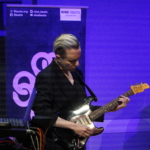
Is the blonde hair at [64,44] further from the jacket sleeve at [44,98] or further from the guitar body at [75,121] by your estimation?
the guitar body at [75,121]

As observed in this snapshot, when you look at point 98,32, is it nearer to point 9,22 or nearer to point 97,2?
point 97,2

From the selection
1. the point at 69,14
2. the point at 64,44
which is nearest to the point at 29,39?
the point at 69,14

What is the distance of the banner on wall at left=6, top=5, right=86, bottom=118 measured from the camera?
7.82ft

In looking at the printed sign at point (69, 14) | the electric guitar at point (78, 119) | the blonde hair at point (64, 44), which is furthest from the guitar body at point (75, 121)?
the printed sign at point (69, 14)

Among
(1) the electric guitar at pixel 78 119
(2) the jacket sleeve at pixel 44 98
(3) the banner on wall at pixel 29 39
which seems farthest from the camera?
(3) the banner on wall at pixel 29 39

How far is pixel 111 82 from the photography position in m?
2.65

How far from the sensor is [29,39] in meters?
2.41

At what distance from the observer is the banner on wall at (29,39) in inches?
93.9

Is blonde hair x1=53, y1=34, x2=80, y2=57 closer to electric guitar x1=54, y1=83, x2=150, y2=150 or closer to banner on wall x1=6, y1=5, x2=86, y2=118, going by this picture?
electric guitar x1=54, y1=83, x2=150, y2=150

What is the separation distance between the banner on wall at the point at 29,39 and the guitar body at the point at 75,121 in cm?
48

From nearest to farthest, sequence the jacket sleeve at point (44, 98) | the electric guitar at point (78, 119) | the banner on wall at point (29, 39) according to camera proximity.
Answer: the jacket sleeve at point (44, 98) < the electric guitar at point (78, 119) < the banner on wall at point (29, 39)

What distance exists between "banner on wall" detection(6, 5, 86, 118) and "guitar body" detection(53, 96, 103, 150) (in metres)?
0.48

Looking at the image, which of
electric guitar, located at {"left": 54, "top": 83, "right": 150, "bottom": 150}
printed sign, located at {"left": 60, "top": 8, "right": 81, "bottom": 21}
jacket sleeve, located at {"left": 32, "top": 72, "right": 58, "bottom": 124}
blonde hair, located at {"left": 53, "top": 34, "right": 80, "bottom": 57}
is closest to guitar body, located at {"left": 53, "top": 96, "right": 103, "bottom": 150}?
electric guitar, located at {"left": 54, "top": 83, "right": 150, "bottom": 150}

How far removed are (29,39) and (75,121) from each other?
771 mm
